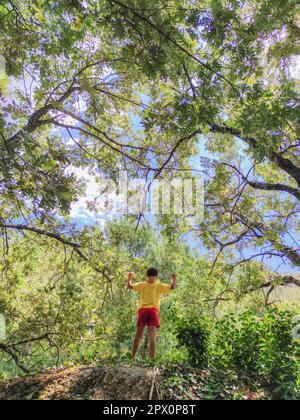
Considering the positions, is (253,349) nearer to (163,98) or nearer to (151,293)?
(151,293)

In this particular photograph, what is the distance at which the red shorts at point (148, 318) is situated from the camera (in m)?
4.77

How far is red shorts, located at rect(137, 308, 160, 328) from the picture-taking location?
4.77 metres

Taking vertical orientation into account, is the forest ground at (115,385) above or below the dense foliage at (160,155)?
below

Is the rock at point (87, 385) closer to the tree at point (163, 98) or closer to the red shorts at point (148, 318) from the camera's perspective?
the red shorts at point (148, 318)

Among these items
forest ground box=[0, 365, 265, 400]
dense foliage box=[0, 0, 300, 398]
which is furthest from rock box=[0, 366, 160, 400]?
dense foliage box=[0, 0, 300, 398]

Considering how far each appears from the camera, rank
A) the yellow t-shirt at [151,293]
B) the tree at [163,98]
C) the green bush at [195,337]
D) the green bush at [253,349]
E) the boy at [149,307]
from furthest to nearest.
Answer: the yellow t-shirt at [151,293]
the boy at [149,307]
the green bush at [195,337]
the green bush at [253,349]
the tree at [163,98]

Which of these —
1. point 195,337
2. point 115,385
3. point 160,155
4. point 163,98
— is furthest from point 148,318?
point 163,98

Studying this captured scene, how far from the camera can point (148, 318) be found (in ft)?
15.8

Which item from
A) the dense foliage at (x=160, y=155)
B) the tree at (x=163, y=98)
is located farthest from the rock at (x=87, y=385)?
the tree at (x=163, y=98)

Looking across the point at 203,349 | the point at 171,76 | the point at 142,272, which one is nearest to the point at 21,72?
the point at 171,76

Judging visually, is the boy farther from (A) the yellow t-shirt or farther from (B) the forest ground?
(B) the forest ground

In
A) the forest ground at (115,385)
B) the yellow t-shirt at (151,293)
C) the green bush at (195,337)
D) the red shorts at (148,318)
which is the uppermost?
the yellow t-shirt at (151,293)

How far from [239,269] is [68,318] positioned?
12.1ft

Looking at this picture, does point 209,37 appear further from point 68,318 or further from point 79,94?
point 68,318
